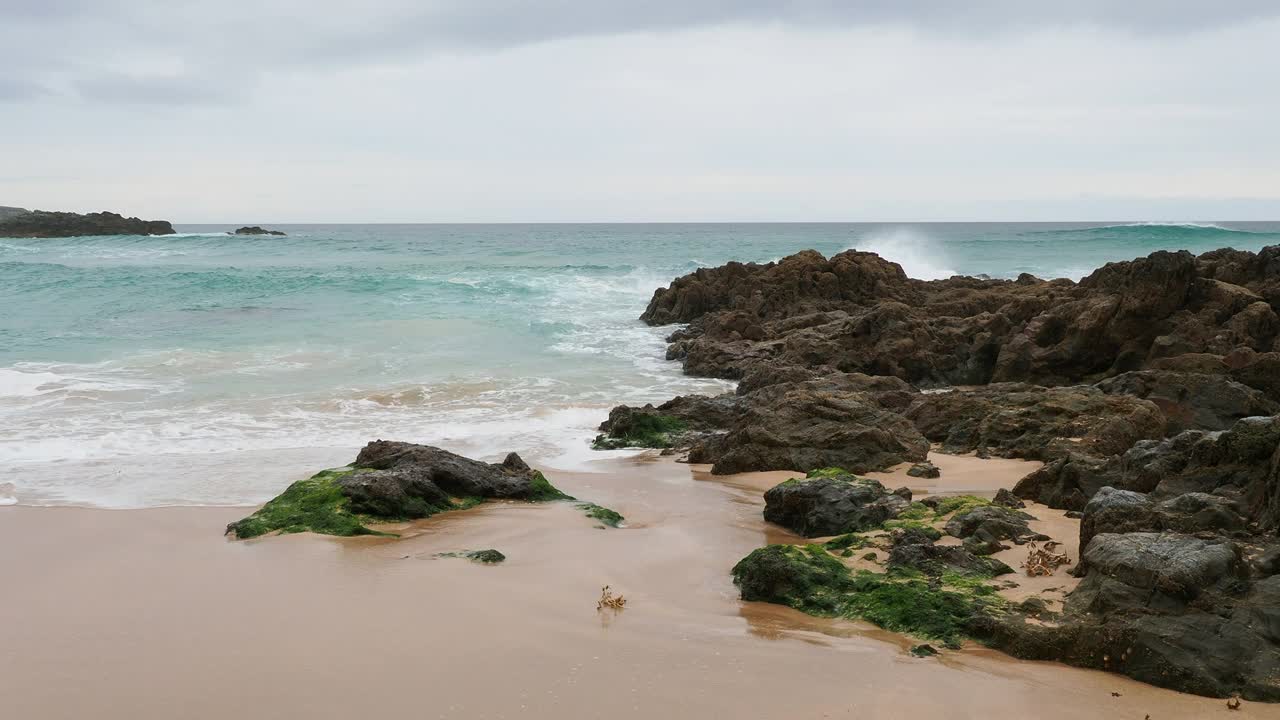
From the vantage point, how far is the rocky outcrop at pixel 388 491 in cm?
659

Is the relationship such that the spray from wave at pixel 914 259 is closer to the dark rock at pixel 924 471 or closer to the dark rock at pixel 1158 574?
the dark rock at pixel 924 471

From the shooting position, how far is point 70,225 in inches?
2982

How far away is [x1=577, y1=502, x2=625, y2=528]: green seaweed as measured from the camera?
6906 millimetres

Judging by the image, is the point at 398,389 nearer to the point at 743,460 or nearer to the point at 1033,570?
the point at 743,460

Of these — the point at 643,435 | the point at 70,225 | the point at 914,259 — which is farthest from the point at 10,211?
the point at 643,435

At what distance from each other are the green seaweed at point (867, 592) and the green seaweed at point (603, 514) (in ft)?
5.47

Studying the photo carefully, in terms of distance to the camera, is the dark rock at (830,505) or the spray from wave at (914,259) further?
the spray from wave at (914,259)

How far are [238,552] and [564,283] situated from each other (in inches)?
1274

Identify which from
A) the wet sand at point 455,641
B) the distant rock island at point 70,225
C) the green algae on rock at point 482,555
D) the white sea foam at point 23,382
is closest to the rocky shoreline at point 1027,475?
the wet sand at point 455,641

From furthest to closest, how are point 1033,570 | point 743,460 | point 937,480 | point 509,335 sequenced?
1. point 509,335
2. point 743,460
3. point 937,480
4. point 1033,570

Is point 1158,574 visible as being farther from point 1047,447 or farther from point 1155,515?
point 1047,447

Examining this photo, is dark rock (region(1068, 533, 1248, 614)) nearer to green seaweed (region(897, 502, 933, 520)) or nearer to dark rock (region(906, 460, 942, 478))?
green seaweed (region(897, 502, 933, 520))

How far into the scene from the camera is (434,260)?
5341cm

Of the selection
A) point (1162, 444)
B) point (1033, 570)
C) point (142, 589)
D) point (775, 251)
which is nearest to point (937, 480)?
point (1162, 444)
